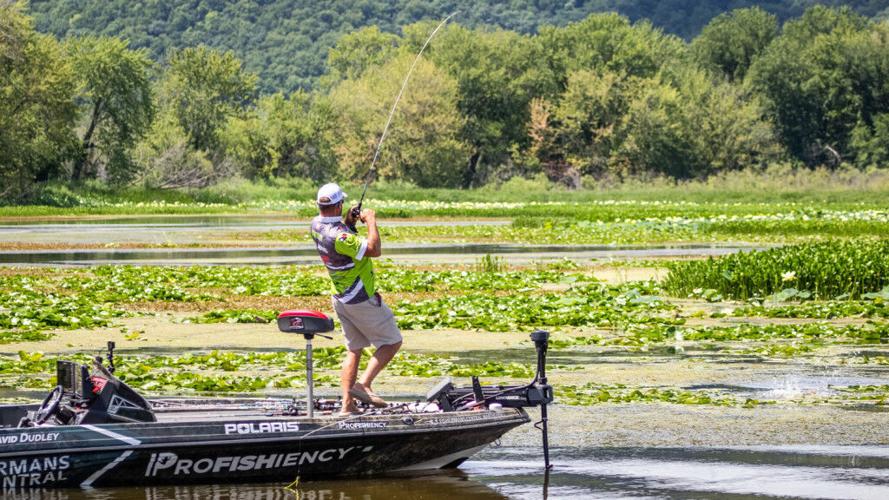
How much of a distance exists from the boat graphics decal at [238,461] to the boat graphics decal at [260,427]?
25 centimetres

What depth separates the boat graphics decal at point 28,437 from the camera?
11406mm

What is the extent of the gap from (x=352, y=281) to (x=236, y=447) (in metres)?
1.81

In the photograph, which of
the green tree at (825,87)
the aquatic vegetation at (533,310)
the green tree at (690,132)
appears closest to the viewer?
the aquatic vegetation at (533,310)

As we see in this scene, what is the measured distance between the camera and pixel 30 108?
271 feet

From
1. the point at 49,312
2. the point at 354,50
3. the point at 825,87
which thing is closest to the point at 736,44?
the point at 825,87

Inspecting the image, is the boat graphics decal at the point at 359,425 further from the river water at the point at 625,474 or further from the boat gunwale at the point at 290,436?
the river water at the point at 625,474

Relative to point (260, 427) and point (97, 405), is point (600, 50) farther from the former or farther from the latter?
point (97, 405)

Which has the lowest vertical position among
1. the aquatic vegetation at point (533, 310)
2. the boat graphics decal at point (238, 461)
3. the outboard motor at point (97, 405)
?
the aquatic vegetation at point (533, 310)

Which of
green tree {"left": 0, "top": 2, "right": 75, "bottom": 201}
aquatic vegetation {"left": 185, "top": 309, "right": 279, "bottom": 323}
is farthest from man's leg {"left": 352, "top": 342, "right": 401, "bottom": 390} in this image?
green tree {"left": 0, "top": 2, "right": 75, "bottom": 201}

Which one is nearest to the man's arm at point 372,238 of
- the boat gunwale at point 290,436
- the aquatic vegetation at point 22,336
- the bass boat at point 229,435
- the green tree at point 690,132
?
the bass boat at point 229,435

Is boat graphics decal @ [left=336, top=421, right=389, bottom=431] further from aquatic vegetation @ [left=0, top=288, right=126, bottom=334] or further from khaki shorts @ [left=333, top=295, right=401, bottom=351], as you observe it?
aquatic vegetation @ [left=0, top=288, right=126, bottom=334]

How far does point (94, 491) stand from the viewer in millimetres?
11836

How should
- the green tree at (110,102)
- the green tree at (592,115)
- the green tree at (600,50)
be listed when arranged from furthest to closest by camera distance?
the green tree at (600,50) → the green tree at (592,115) → the green tree at (110,102)

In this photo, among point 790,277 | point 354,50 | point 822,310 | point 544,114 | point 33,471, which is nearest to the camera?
point 33,471
